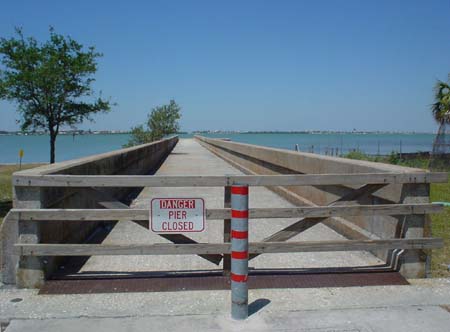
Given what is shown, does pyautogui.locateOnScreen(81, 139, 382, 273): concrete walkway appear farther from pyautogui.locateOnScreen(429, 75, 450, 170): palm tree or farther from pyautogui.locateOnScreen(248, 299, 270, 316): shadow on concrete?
pyautogui.locateOnScreen(429, 75, 450, 170): palm tree

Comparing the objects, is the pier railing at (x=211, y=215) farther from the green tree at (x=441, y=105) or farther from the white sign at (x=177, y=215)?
the green tree at (x=441, y=105)

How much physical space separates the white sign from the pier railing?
34 centimetres

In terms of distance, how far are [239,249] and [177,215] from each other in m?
0.92

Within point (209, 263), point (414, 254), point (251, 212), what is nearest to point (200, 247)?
point (251, 212)

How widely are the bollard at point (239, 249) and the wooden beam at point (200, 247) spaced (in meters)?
1.00

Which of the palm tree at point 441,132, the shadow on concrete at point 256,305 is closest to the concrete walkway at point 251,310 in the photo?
the shadow on concrete at point 256,305

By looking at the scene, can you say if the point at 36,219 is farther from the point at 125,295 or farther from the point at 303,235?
the point at 303,235

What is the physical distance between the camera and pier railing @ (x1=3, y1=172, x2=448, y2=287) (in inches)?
197

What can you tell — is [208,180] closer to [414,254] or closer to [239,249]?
[239,249]

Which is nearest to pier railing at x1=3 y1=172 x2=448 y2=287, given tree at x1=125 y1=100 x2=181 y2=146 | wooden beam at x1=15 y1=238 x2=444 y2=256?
wooden beam at x1=15 y1=238 x2=444 y2=256

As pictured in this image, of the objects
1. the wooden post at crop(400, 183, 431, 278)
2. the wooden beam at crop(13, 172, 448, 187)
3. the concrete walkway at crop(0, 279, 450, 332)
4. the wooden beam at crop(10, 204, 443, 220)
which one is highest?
the wooden beam at crop(13, 172, 448, 187)

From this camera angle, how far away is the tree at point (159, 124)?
52375 millimetres

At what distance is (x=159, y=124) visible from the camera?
53.0 m

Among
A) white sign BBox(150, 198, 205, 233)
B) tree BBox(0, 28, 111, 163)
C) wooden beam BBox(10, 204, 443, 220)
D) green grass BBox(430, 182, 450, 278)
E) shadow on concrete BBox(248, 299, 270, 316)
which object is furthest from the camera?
tree BBox(0, 28, 111, 163)
